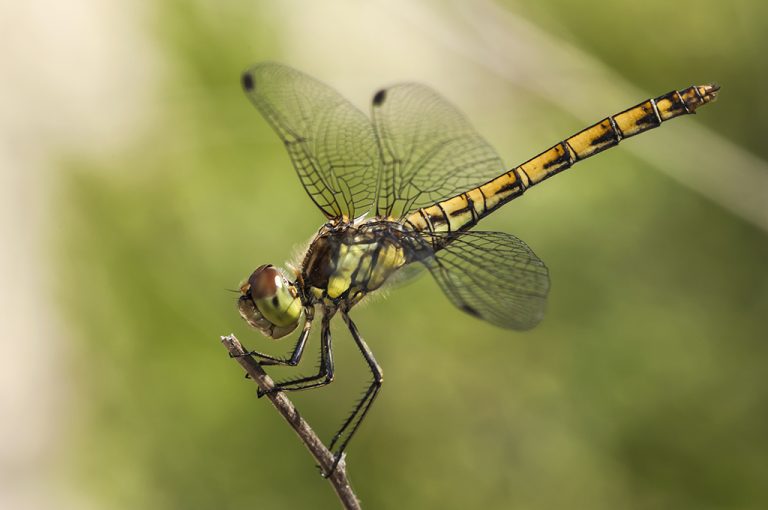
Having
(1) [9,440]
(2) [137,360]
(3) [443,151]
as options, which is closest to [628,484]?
(3) [443,151]

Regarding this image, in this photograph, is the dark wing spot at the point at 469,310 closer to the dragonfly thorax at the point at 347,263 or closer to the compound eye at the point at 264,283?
the dragonfly thorax at the point at 347,263

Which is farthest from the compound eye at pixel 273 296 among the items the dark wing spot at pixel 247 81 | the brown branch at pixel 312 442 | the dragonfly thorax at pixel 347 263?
the dark wing spot at pixel 247 81

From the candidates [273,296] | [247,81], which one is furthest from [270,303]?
[247,81]

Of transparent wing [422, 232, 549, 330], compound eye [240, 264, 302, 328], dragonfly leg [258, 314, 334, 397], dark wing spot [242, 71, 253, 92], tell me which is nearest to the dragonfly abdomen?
transparent wing [422, 232, 549, 330]

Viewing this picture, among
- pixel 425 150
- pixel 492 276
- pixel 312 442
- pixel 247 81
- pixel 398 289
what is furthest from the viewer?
pixel 398 289

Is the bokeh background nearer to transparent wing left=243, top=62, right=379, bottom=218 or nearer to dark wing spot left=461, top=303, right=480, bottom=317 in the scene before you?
transparent wing left=243, top=62, right=379, bottom=218

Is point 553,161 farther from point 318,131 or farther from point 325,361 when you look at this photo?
point 325,361

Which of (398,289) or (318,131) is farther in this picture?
(398,289)
